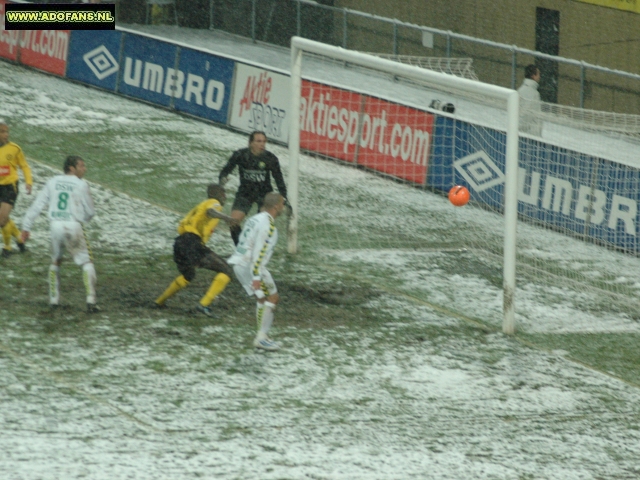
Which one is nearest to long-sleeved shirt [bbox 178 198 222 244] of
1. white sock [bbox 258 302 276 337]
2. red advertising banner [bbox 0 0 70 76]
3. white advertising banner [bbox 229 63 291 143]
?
white sock [bbox 258 302 276 337]

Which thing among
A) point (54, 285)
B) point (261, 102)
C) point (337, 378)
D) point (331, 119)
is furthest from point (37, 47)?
point (337, 378)

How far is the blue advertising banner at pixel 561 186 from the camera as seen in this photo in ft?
53.3

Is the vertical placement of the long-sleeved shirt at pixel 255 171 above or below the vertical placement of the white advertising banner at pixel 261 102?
below

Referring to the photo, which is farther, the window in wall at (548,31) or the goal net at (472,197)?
the window in wall at (548,31)

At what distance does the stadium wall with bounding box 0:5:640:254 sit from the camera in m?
16.5

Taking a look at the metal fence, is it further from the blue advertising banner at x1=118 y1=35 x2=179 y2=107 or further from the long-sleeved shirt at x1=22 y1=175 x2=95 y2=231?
the long-sleeved shirt at x1=22 y1=175 x2=95 y2=231

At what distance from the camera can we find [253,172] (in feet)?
46.9

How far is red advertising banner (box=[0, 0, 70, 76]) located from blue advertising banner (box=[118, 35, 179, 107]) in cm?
190

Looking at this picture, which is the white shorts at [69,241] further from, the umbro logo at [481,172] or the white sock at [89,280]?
the umbro logo at [481,172]

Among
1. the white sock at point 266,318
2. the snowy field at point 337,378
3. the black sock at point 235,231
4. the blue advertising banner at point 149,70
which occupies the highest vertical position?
the blue advertising banner at point 149,70

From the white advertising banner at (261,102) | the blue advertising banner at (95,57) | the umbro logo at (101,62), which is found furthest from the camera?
the umbro logo at (101,62)

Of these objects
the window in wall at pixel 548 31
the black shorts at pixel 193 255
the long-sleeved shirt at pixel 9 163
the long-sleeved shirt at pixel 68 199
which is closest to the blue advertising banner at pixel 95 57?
the long-sleeved shirt at pixel 9 163

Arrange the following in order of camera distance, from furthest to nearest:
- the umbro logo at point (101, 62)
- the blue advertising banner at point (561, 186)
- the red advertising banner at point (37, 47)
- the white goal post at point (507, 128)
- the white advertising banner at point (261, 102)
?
1. the red advertising banner at point (37, 47)
2. the umbro logo at point (101, 62)
3. the white advertising banner at point (261, 102)
4. the blue advertising banner at point (561, 186)
5. the white goal post at point (507, 128)

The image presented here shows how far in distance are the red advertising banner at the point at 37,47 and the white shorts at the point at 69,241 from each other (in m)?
13.5
